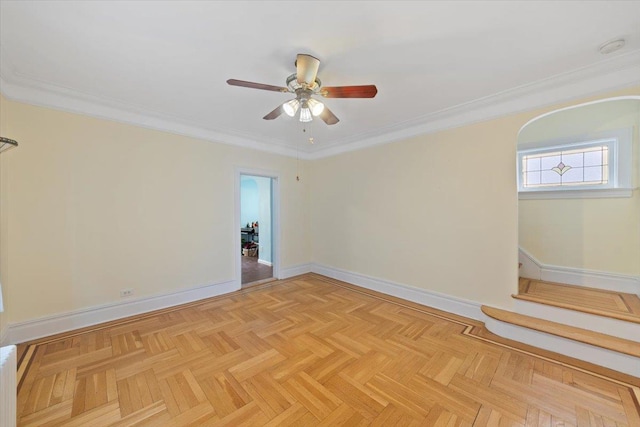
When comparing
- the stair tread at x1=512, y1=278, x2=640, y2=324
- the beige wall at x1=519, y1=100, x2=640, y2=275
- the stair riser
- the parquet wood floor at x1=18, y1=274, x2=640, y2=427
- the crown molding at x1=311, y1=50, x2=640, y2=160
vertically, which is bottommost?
the parquet wood floor at x1=18, y1=274, x2=640, y2=427

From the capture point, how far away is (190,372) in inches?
80.2

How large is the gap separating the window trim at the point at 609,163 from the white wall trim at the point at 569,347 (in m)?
1.72

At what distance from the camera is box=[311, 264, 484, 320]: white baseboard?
303cm

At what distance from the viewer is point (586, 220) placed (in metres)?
3.23

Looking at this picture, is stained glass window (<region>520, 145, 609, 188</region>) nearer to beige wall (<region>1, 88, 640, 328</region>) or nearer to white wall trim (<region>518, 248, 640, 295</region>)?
white wall trim (<region>518, 248, 640, 295</region>)

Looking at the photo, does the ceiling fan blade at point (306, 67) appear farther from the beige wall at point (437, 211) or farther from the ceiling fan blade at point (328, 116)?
the beige wall at point (437, 211)

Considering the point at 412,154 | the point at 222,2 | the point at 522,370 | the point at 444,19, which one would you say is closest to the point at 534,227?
the point at 412,154

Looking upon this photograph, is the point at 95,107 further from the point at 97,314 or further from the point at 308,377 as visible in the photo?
the point at 308,377

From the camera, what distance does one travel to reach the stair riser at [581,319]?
214cm

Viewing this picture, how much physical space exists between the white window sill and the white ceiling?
1.58 metres

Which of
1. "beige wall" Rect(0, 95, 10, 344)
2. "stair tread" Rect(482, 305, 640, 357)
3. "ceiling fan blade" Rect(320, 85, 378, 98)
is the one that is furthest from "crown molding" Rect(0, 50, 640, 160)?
"stair tread" Rect(482, 305, 640, 357)

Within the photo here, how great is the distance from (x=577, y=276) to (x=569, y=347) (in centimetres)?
166

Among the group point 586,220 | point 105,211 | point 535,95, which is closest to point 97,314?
point 105,211

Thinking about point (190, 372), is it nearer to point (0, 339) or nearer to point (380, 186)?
point (0, 339)
